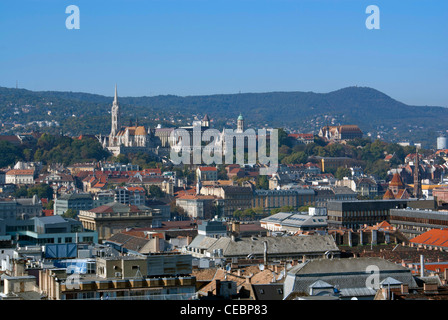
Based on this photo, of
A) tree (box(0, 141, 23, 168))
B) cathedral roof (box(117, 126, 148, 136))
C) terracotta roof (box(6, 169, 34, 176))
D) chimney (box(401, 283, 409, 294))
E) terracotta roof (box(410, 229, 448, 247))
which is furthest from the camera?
cathedral roof (box(117, 126, 148, 136))

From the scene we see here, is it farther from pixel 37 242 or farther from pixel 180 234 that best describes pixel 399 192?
pixel 37 242

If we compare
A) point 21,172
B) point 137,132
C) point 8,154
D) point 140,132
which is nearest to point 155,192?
point 21,172

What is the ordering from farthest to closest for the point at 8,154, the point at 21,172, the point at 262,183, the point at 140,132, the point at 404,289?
the point at 140,132 < the point at 8,154 < the point at 21,172 < the point at 262,183 < the point at 404,289

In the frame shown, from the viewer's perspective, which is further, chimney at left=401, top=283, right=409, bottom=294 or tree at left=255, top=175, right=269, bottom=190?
tree at left=255, top=175, right=269, bottom=190

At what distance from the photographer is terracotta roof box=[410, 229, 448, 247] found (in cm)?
4745

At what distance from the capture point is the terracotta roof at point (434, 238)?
47.4 metres

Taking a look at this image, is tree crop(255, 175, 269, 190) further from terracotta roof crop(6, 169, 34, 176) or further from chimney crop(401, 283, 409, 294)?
chimney crop(401, 283, 409, 294)

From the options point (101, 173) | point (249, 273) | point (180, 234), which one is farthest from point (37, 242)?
point (101, 173)

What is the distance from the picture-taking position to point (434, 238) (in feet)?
161

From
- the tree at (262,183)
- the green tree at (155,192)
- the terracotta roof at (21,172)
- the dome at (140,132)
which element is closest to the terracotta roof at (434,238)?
the green tree at (155,192)

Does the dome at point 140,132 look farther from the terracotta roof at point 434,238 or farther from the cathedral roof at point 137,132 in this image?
Answer: the terracotta roof at point 434,238

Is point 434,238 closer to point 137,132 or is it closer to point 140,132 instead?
point 140,132

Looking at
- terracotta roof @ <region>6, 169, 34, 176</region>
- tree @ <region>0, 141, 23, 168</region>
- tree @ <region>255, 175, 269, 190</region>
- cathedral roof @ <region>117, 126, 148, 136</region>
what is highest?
cathedral roof @ <region>117, 126, 148, 136</region>

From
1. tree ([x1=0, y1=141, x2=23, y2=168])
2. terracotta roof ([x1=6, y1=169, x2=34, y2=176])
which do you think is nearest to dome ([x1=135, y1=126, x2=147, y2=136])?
tree ([x1=0, y1=141, x2=23, y2=168])
